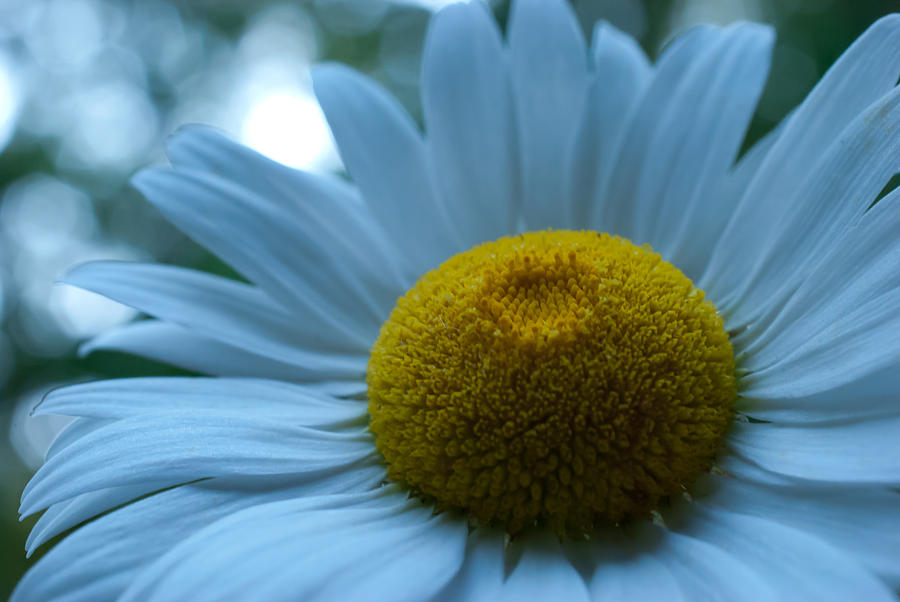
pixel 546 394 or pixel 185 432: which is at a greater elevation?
pixel 546 394

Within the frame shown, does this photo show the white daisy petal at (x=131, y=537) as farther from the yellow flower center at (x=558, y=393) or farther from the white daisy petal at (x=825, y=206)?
the white daisy petal at (x=825, y=206)

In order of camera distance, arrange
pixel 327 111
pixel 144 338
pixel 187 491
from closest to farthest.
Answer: pixel 187 491
pixel 144 338
pixel 327 111

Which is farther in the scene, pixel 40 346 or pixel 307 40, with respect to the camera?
pixel 307 40

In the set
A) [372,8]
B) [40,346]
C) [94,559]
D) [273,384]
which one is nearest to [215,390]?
[273,384]

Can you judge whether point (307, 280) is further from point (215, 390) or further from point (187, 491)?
point (187, 491)

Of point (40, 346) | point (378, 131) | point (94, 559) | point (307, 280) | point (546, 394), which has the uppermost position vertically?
point (378, 131)

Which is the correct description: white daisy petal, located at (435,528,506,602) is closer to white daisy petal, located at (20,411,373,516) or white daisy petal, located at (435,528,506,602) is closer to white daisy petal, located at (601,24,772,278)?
white daisy petal, located at (20,411,373,516)

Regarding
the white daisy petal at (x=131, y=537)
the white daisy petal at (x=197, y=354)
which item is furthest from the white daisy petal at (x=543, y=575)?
the white daisy petal at (x=197, y=354)

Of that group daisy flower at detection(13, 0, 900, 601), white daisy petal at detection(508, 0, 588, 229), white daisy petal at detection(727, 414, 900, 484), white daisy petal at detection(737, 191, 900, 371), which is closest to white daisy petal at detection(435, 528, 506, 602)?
daisy flower at detection(13, 0, 900, 601)
